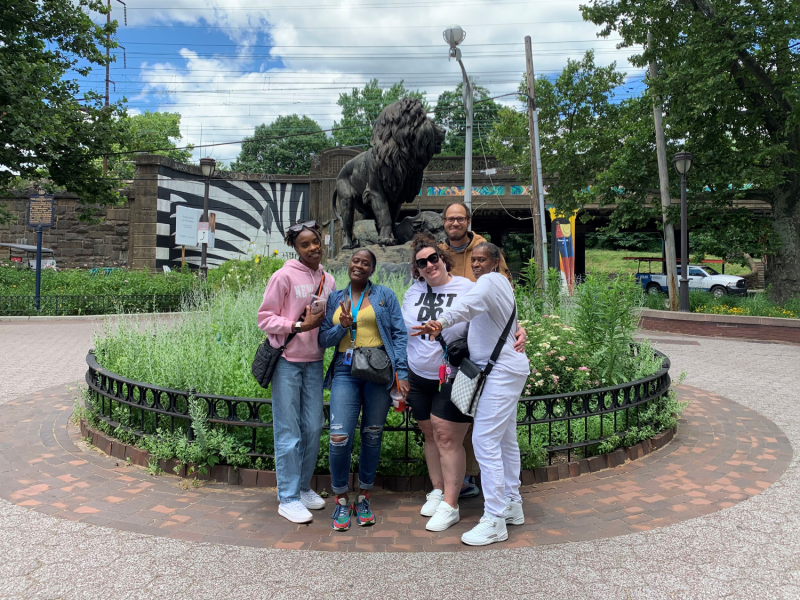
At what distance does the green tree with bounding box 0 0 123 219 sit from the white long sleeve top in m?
14.9

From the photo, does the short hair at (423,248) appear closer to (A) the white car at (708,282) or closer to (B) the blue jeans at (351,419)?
(B) the blue jeans at (351,419)

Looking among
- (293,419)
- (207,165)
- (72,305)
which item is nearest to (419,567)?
(293,419)

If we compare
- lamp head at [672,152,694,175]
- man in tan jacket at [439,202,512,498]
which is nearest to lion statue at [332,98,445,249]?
man in tan jacket at [439,202,512,498]

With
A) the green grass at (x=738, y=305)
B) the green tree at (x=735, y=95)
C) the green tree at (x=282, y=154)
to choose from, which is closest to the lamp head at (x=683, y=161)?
the green tree at (x=735, y=95)

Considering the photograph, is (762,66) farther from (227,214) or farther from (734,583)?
(227,214)

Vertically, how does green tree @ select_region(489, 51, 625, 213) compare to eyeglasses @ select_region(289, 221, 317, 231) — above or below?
above

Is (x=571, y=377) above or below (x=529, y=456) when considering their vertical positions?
above

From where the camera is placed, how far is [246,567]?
112 inches

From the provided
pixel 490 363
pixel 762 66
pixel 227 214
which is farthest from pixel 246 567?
pixel 227 214

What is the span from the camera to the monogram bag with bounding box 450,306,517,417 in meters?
3.15

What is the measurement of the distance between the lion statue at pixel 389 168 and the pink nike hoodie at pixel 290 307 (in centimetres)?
490

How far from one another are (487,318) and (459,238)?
0.96 metres

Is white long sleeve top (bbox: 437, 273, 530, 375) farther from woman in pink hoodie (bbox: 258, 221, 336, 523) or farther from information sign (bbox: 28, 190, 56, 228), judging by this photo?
information sign (bbox: 28, 190, 56, 228)

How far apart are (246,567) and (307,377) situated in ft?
3.72
